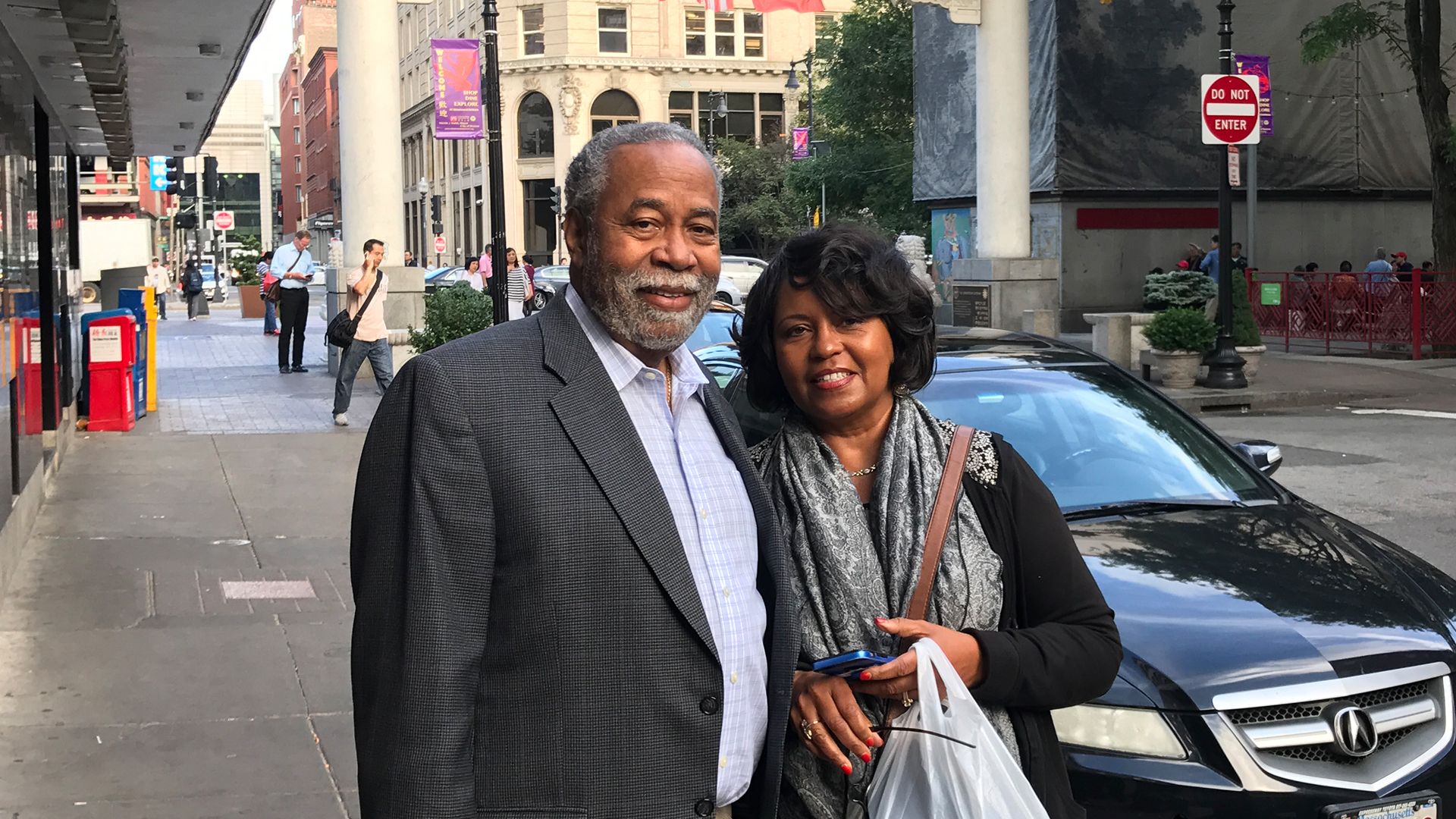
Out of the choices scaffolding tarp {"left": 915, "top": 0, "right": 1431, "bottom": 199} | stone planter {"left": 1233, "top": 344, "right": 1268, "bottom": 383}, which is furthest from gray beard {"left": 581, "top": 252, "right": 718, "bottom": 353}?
scaffolding tarp {"left": 915, "top": 0, "right": 1431, "bottom": 199}

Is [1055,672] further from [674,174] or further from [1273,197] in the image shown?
[1273,197]

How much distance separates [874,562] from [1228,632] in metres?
2.00

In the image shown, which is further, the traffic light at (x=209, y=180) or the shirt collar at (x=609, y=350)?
the traffic light at (x=209, y=180)

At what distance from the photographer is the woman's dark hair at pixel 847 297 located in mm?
2459

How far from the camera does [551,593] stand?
2066mm

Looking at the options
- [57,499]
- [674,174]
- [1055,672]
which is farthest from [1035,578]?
[57,499]

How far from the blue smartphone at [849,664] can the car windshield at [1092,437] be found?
9.04 ft

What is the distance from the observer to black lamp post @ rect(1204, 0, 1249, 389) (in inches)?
697

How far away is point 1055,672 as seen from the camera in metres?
2.37

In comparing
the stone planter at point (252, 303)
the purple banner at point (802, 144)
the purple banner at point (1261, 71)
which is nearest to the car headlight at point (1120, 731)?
the purple banner at point (1261, 71)

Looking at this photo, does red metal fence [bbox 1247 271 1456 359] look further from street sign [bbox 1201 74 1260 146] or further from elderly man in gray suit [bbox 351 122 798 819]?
elderly man in gray suit [bbox 351 122 798 819]

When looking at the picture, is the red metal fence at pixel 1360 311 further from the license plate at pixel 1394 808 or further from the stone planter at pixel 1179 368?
the license plate at pixel 1394 808

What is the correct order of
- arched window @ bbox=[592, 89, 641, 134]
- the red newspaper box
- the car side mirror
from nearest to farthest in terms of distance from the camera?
the car side mirror → the red newspaper box → arched window @ bbox=[592, 89, 641, 134]

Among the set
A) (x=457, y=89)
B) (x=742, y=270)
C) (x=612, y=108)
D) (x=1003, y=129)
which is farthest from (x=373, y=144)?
(x=612, y=108)
